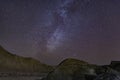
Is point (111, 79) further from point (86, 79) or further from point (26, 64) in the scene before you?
point (26, 64)

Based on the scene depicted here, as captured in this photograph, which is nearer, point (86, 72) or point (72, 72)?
point (86, 72)

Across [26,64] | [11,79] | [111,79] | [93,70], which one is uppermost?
[26,64]

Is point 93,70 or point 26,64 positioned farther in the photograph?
point 26,64

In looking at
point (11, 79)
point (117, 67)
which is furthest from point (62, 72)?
point (11, 79)

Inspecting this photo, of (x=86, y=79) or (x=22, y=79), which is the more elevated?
(x=22, y=79)

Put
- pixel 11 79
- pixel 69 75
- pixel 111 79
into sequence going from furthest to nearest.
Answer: pixel 11 79, pixel 69 75, pixel 111 79

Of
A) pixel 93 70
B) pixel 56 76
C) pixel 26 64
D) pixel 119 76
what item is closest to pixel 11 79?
pixel 56 76

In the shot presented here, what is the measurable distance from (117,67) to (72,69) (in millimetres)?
1886

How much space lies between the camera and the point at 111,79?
705 cm

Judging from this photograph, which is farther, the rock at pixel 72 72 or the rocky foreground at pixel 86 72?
the rock at pixel 72 72

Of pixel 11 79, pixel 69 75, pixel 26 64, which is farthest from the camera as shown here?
pixel 26 64

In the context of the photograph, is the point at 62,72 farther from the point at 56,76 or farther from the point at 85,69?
the point at 85,69

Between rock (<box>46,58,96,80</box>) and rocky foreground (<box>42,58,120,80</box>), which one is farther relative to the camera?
rock (<box>46,58,96,80</box>)

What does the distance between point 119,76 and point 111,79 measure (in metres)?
0.37
